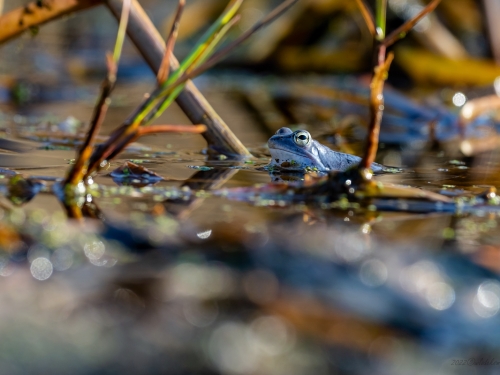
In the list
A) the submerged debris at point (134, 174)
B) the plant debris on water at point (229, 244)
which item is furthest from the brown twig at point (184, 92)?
the submerged debris at point (134, 174)

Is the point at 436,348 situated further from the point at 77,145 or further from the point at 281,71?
the point at 281,71

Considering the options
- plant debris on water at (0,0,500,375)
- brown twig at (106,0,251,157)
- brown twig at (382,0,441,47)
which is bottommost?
plant debris on water at (0,0,500,375)

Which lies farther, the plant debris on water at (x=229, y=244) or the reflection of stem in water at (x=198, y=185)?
the reflection of stem in water at (x=198, y=185)

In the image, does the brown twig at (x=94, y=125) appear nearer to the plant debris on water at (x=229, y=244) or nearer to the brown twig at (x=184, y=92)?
the plant debris on water at (x=229, y=244)

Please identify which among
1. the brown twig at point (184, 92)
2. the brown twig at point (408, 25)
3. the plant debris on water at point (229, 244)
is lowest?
the plant debris on water at point (229, 244)

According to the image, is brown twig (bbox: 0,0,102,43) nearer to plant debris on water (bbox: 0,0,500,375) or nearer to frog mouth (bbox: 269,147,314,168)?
plant debris on water (bbox: 0,0,500,375)

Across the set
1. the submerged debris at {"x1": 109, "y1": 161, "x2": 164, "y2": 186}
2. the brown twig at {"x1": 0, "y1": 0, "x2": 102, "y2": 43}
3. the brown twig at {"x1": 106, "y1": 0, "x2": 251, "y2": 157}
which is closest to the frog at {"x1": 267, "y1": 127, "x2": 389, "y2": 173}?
the brown twig at {"x1": 106, "y1": 0, "x2": 251, "y2": 157}
